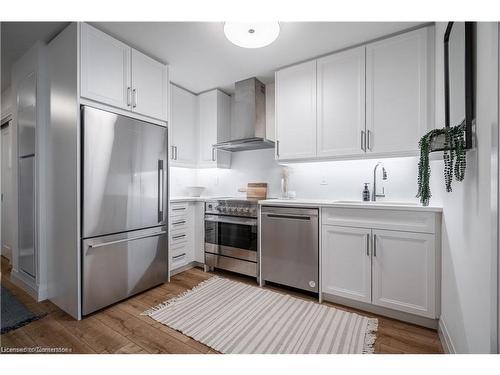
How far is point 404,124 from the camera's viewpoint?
2141 mm

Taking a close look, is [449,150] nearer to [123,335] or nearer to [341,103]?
[341,103]

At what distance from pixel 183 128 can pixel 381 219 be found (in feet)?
9.02

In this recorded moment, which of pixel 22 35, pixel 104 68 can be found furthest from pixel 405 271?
pixel 22 35

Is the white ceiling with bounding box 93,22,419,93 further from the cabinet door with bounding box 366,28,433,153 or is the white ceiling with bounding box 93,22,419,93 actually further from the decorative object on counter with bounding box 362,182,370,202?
the decorative object on counter with bounding box 362,182,370,202

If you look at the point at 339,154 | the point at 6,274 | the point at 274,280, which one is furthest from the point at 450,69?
the point at 6,274

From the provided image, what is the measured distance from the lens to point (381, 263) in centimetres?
198

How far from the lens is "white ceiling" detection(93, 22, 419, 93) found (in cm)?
210

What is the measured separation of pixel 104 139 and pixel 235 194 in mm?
1937

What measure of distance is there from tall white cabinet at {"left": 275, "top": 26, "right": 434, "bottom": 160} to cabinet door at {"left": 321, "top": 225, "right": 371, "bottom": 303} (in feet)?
2.65

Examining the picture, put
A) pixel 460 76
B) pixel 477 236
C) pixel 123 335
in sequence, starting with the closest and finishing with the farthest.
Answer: pixel 477 236
pixel 460 76
pixel 123 335

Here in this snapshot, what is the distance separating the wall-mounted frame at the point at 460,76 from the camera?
1139 mm

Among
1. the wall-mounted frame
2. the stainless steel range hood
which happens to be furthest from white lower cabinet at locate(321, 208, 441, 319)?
the stainless steel range hood

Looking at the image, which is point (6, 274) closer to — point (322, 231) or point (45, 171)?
point (45, 171)

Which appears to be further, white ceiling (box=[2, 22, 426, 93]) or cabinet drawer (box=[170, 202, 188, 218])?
cabinet drawer (box=[170, 202, 188, 218])
